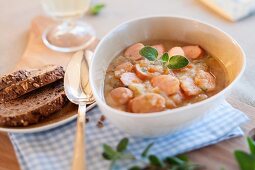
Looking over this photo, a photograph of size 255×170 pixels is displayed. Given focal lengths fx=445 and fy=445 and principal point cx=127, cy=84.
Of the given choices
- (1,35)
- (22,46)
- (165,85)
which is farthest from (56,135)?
(1,35)

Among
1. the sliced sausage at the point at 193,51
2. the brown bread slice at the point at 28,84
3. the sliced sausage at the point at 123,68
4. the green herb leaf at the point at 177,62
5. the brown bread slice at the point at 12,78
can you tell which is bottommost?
the sliced sausage at the point at 193,51

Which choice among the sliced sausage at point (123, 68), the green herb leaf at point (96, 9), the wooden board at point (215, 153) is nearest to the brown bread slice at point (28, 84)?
the wooden board at point (215, 153)

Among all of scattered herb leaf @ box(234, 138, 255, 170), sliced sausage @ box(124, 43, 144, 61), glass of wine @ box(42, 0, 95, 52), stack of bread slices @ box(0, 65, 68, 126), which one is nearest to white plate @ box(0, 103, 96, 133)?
stack of bread slices @ box(0, 65, 68, 126)

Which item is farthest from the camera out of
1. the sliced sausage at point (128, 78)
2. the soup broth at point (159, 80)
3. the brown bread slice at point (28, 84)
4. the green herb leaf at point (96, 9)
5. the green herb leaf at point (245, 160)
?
the green herb leaf at point (96, 9)

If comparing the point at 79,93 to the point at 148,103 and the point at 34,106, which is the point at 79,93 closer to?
the point at 34,106

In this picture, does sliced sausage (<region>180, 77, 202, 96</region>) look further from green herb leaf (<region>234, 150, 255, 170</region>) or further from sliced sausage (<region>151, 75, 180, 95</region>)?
green herb leaf (<region>234, 150, 255, 170</region>)

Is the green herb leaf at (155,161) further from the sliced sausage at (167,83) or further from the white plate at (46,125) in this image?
the white plate at (46,125)

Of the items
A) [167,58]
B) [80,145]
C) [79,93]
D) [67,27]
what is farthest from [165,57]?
[67,27]
